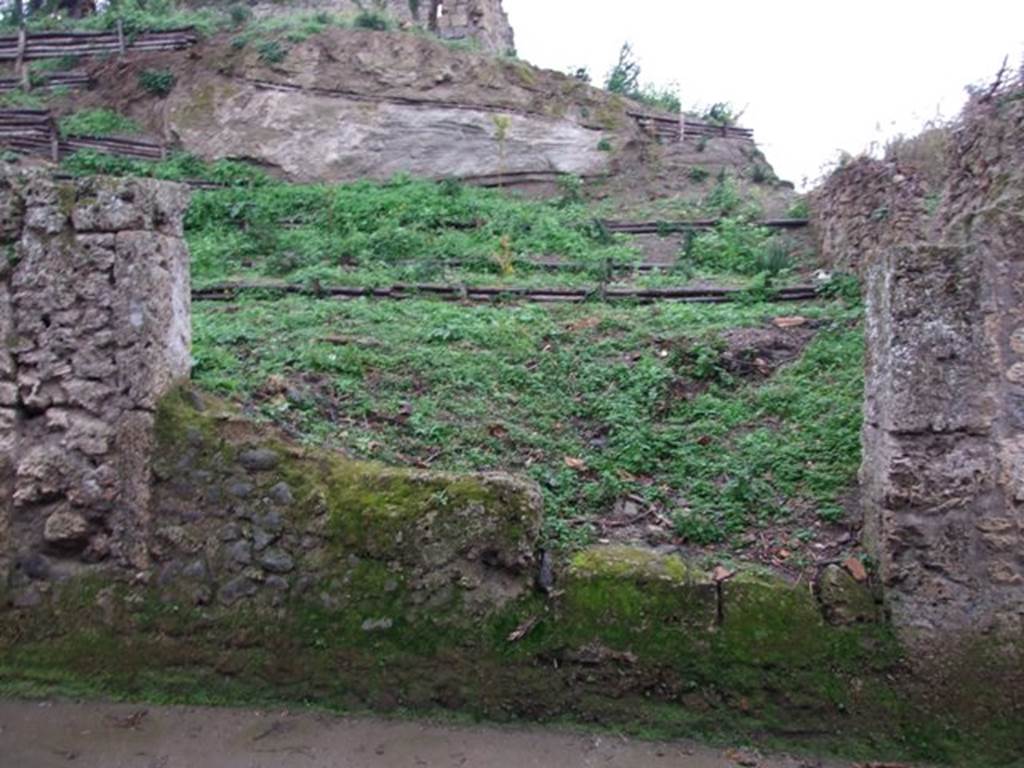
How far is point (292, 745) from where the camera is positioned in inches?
156

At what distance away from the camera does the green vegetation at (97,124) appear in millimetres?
14750

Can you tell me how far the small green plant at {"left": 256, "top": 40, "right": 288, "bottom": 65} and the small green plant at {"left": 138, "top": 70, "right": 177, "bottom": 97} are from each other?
5.47 ft

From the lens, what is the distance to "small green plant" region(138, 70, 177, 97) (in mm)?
15992

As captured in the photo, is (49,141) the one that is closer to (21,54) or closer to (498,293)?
(21,54)

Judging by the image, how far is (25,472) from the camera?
179 inches

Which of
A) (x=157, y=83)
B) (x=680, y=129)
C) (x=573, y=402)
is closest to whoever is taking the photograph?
(x=573, y=402)

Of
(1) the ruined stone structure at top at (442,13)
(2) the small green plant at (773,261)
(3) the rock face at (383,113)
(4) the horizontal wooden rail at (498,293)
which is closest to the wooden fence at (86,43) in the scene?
(3) the rock face at (383,113)

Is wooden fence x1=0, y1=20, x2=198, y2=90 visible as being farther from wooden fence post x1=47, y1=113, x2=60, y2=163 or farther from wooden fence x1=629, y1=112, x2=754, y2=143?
wooden fence x1=629, y1=112, x2=754, y2=143

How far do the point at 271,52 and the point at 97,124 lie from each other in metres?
3.43

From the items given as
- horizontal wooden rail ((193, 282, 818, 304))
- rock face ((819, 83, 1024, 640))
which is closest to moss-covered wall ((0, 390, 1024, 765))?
rock face ((819, 83, 1024, 640))

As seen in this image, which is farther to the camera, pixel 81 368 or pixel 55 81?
pixel 55 81

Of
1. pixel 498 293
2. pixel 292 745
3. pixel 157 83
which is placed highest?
pixel 157 83

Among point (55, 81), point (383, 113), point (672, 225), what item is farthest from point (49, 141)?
point (672, 225)

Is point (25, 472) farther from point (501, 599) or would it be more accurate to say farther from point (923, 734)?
point (923, 734)
